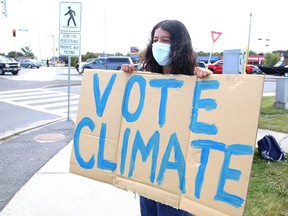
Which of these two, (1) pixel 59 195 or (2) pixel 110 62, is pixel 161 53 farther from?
(2) pixel 110 62

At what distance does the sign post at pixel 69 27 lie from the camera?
313 inches

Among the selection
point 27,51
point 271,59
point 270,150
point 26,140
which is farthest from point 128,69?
point 27,51

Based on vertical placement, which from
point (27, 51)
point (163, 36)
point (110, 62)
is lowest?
point (110, 62)

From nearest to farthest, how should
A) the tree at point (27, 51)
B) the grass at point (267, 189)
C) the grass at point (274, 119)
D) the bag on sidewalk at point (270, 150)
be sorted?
the grass at point (267, 189) < the bag on sidewalk at point (270, 150) < the grass at point (274, 119) < the tree at point (27, 51)

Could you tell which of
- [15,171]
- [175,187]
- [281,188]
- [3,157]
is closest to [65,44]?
[3,157]

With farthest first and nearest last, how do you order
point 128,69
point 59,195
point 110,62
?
1. point 110,62
2. point 59,195
3. point 128,69

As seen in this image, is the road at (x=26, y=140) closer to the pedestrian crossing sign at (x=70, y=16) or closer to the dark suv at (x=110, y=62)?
the pedestrian crossing sign at (x=70, y=16)

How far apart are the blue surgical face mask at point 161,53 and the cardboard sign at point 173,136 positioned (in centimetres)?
10

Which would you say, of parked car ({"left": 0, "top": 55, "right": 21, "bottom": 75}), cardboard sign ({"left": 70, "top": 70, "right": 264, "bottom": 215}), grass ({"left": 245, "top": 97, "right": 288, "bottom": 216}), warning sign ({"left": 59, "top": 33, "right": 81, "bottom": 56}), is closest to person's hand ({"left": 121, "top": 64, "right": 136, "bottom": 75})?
cardboard sign ({"left": 70, "top": 70, "right": 264, "bottom": 215})

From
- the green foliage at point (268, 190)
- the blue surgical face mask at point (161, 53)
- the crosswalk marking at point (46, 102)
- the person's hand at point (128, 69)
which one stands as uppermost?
the blue surgical face mask at point (161, 53)

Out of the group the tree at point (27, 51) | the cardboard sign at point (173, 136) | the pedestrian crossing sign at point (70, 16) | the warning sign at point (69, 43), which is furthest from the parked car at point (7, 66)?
the tree at point (27, 51)

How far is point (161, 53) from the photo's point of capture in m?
2.16

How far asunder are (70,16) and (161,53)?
6502mm

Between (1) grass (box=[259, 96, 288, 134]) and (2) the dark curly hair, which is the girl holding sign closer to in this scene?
(2) the dark curly hair
